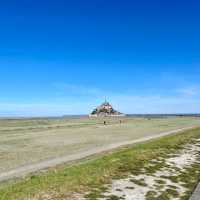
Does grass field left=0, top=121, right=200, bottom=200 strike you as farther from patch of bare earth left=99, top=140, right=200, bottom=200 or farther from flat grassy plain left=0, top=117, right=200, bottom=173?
flat grassy plain left=0, top=117, right=200, bottom=173

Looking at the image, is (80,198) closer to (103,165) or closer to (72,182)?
(72,182)

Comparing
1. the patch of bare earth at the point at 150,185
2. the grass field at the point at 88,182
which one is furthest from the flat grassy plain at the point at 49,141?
the patch of bare earth at the point at 150,185

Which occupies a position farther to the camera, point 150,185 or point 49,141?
point 49,141

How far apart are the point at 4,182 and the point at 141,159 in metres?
7.88

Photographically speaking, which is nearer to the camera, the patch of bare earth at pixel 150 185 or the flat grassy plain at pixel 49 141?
the patch of bare earth at pixel 150 185

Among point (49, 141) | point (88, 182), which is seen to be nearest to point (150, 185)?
point (88, 182)

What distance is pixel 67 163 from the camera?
59.4 ft

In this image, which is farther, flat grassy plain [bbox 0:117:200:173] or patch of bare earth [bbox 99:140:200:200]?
flat grassy plain [bbox 0:117:200:173]

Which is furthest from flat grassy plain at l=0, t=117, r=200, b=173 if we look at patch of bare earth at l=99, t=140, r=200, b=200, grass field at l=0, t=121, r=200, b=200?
patch of bare earth at l=99, t=140, r=200, b=200

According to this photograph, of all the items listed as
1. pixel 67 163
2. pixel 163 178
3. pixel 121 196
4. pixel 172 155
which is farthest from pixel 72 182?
pixel 172 155

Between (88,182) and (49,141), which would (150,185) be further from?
(49,141)

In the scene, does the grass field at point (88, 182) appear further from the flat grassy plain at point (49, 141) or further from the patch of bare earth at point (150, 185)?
the flat grassy plain at point (49, 141)

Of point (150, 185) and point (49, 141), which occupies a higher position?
point (49, 141)

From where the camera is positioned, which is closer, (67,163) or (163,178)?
(163,178)
